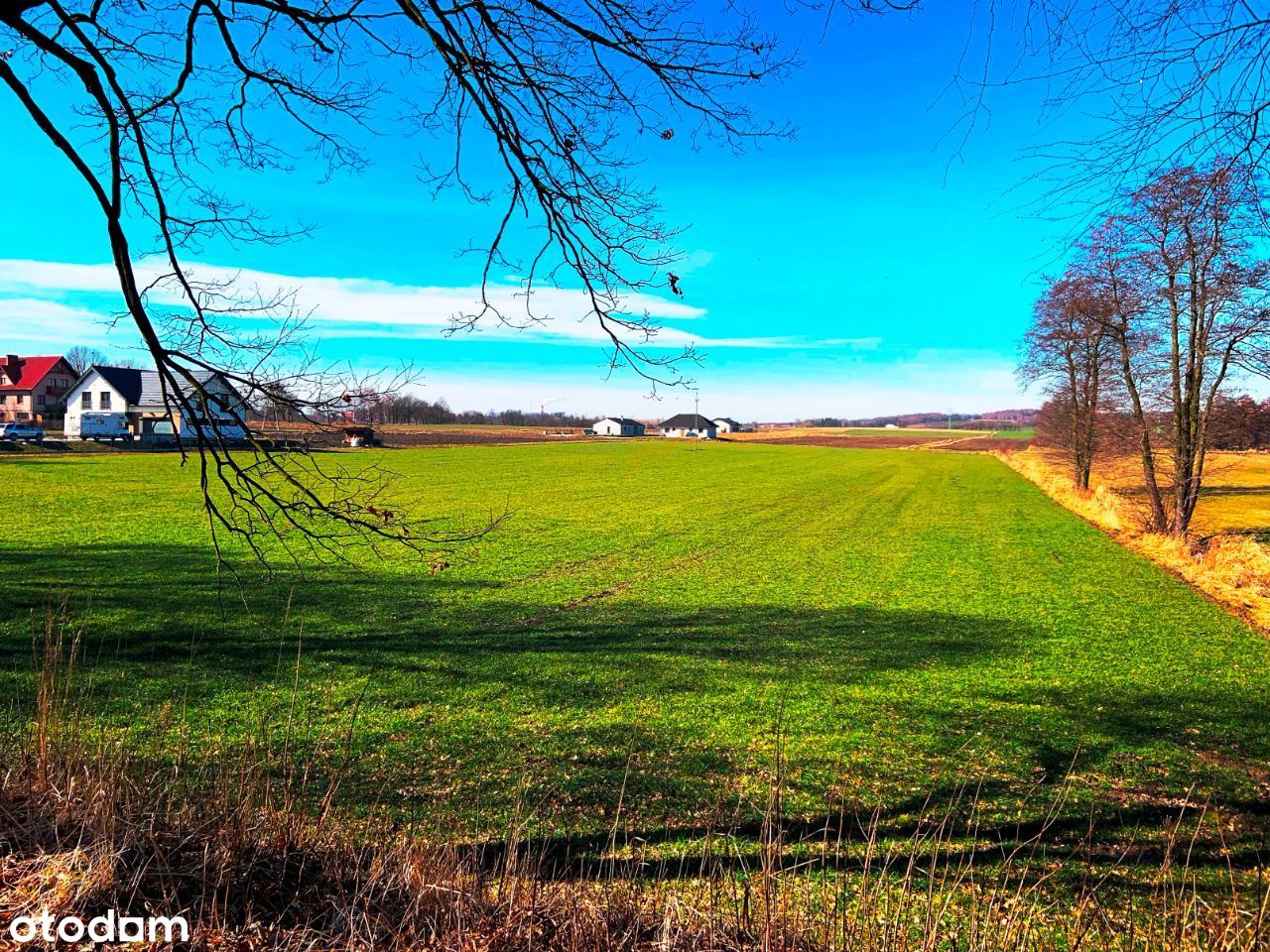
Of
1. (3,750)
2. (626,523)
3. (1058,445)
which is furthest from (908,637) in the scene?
(1058,445)

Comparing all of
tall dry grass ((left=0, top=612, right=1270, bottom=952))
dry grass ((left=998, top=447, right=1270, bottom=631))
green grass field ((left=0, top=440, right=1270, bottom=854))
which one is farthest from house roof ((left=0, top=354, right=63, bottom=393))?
dry grass ((left=998, top=447, right=1270, bottom=631))

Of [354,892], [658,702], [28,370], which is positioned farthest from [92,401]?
[354,892]

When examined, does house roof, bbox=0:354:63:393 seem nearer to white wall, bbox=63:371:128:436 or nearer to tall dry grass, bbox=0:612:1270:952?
white wall, bbox=63:371:128:436

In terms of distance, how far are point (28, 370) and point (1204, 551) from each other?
76.9 meters

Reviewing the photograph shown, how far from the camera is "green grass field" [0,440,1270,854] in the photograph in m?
5.51

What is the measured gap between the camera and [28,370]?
5591 centimetres

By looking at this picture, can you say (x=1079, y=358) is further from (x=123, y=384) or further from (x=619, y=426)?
(x=619, y=426)

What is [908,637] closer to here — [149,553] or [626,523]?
[626,523]

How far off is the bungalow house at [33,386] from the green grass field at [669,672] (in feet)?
161

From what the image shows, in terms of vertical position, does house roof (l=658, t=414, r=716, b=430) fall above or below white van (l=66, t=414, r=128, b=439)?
above

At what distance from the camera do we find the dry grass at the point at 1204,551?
13.8 meters

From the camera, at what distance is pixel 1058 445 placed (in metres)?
36.2

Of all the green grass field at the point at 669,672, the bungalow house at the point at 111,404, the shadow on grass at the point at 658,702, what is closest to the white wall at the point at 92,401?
the bungalow house at the point at 111,404

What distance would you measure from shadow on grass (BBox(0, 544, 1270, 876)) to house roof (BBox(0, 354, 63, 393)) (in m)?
57.3
